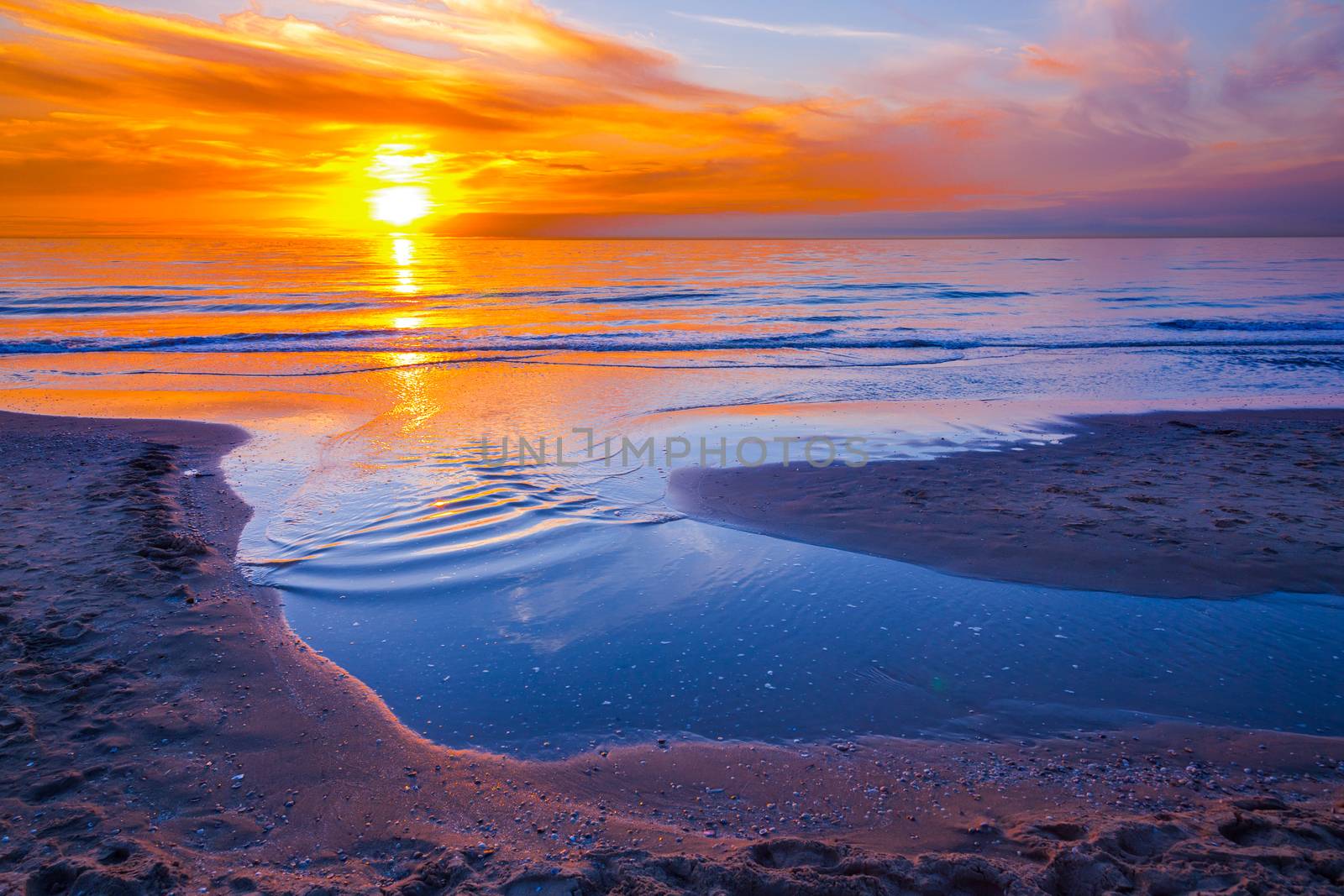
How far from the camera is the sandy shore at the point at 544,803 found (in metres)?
3.13

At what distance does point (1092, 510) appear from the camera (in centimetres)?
794

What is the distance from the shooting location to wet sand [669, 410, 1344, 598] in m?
6.58

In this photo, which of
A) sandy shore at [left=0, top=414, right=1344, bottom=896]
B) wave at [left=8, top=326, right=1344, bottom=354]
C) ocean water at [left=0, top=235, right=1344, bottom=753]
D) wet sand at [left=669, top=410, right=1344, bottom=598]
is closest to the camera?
sandy shore at [left=0, top=414, right=1344, bottom=896]

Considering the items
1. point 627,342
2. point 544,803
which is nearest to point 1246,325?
point 627,342

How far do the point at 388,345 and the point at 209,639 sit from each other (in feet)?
57.7

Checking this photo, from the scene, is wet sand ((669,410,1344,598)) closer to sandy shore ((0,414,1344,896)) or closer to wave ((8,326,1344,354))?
sandy shore ((0,414,1344,896))

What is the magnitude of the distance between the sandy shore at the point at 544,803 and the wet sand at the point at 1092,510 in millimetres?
2592

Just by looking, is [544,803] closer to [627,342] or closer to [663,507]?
[663,507]

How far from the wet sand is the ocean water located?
1.32ft

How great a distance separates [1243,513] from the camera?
772cm

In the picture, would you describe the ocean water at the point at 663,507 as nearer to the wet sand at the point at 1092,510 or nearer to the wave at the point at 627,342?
the wave at the point at 627,342

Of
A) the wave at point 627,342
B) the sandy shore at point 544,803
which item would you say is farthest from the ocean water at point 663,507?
the sandy shore at point 544,803

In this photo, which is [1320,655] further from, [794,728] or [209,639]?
[209,639]

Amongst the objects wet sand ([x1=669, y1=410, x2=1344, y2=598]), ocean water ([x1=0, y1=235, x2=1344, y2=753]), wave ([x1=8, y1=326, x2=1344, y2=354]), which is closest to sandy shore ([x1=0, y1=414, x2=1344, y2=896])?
ocean water ([x1=0, y1=235, x2=1344, y2=753])
